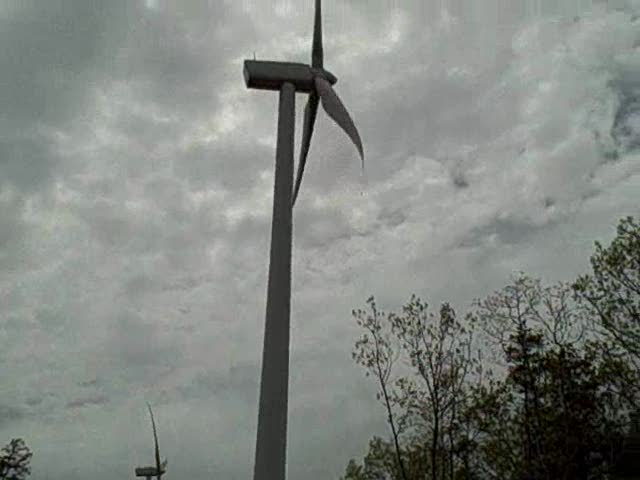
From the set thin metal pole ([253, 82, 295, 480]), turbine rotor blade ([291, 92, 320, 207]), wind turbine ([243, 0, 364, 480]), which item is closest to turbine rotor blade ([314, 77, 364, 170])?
wind turbine ([243, 0, 364, 480])

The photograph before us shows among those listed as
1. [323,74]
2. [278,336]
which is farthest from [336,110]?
[278,336]

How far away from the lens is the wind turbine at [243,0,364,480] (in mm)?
12562

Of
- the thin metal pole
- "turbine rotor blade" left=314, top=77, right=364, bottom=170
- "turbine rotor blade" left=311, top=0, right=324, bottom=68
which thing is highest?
"turbine rotor blade" left=311, top=0, right=324, bottom=68

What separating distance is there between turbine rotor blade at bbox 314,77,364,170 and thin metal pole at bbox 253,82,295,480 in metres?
2.41

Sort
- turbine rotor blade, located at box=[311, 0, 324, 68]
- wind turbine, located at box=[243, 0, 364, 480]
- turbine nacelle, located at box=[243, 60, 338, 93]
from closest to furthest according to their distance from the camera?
wind turbine, located at box=[243, 0, 364, 480]
turbine nacelle, located at box=[243, 60, 338, 93]
turbine rotor blade, located at box=[311, 0, 324, 68]

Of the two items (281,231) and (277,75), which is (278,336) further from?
(277,75)

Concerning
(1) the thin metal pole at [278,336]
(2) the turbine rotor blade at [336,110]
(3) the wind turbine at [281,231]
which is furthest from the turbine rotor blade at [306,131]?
(1) the thin metal pole at [278,336]

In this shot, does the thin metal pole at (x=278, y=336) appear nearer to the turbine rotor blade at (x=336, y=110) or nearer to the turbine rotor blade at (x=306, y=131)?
the turbine rotor blade at (x=336, y=110)

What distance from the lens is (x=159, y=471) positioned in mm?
27391

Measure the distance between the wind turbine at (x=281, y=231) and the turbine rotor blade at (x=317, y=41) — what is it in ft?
0.10

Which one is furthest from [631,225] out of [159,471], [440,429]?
[159,471]

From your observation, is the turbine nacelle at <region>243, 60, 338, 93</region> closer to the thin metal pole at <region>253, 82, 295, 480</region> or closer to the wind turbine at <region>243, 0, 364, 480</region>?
the wind turbine at <region>243, 0, 364, 480</region>

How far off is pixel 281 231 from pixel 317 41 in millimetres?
7677

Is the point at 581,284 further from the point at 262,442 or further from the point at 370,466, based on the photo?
the point at 370,466
